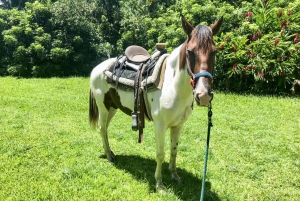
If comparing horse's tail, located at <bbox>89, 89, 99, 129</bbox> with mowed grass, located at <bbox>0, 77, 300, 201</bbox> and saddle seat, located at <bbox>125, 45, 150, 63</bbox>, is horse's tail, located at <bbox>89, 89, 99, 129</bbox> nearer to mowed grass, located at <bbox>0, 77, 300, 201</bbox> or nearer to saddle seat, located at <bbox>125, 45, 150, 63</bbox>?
mowed grass, located at <bbox>0, 77, 300, 201</bbox>

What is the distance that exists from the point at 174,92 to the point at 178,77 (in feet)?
0.53

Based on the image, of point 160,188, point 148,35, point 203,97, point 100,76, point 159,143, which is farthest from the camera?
point 148,35

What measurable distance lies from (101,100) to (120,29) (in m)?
9.59

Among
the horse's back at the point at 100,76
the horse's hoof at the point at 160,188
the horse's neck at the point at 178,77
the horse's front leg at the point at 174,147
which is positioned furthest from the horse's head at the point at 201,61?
the horse's back at the point at 100,76

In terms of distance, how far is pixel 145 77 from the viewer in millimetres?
2799

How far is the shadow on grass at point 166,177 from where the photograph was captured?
2898mm

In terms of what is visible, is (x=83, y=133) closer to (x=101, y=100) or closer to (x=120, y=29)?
(x=101, y=100)

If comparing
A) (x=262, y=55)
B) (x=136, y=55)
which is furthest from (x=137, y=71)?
(x=262, y=55)

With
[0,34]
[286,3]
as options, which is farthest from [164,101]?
[0,34]

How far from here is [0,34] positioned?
11016 mm

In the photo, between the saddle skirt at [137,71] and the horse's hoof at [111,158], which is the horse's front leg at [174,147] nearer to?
the saddle skirt at [137,71]

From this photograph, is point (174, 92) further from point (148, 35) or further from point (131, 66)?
point (148, 35)

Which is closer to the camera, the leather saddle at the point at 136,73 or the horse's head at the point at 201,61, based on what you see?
the horse's head at the point at 201,61

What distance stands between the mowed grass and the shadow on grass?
0.01 metres
